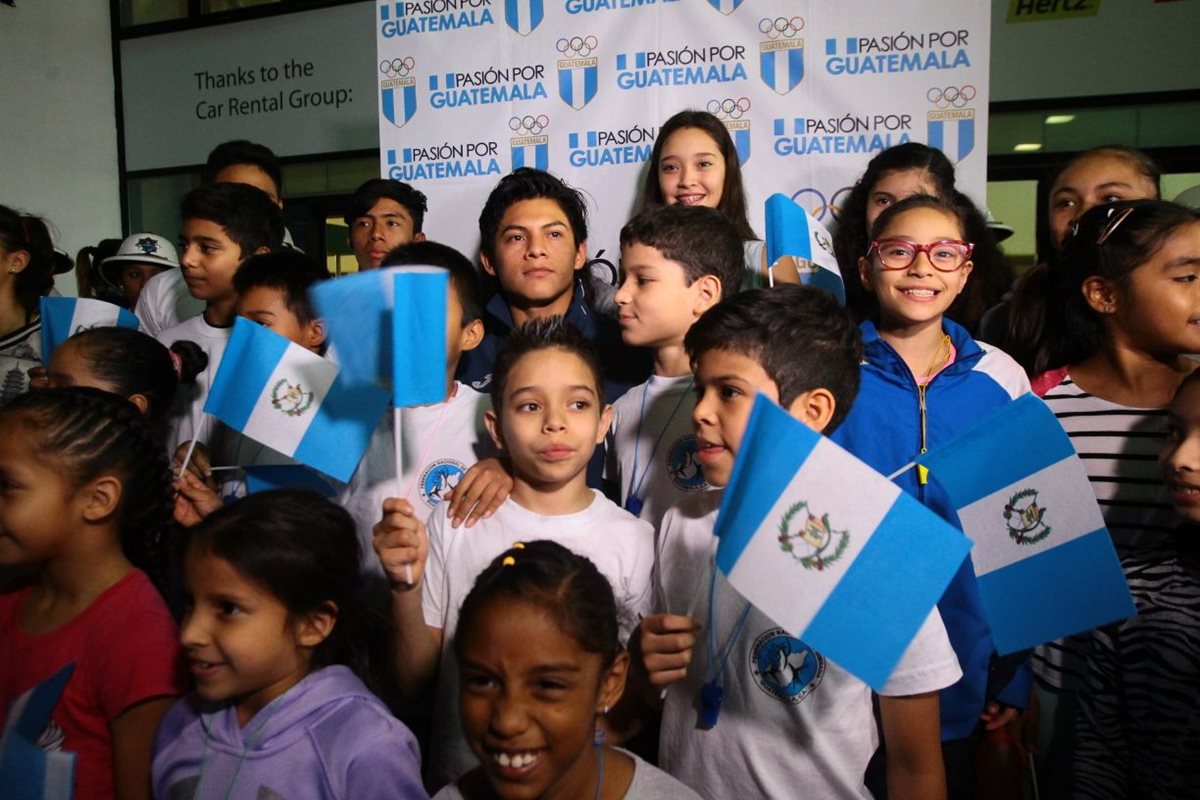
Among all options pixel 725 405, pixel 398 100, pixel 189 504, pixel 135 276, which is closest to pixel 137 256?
pixel 135 276

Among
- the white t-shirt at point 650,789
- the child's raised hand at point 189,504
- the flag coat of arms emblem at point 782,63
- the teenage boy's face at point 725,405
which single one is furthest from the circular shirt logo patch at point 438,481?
the flag coat of arms emblem at point 782,63

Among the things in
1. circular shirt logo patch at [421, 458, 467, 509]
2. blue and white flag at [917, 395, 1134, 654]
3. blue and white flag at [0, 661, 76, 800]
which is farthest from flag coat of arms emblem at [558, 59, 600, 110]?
blue and white flag at [0, 661, 76, 800]

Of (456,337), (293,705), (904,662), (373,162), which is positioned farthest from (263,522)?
(373,162)

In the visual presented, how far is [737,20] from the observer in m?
3.30

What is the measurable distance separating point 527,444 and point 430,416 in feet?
1.65

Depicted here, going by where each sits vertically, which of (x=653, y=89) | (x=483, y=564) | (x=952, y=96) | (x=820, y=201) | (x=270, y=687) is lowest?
(x=270, y=687)

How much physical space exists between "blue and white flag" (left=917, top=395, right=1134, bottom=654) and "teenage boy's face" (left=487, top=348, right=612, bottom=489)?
663mm

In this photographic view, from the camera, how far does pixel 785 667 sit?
1.49m

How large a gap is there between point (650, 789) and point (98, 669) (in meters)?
1.01

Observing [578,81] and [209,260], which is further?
[578,81]

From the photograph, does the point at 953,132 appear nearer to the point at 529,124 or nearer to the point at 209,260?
the point at 529,124

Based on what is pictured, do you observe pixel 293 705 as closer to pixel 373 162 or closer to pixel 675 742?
pixel 675 742

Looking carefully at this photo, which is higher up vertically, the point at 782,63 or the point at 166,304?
the point at 782,63

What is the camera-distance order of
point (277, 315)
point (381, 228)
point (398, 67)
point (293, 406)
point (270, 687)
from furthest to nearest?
point (398, 67) < point (381, 228) < point (277, 315) < point (293, 406) < point (270, 687)
